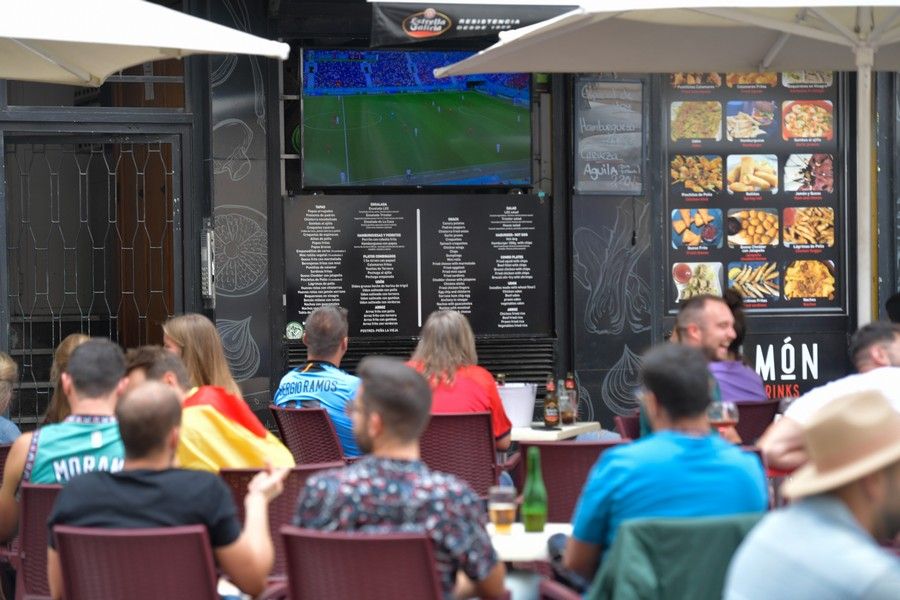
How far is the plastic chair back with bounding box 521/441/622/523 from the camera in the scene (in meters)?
5.39

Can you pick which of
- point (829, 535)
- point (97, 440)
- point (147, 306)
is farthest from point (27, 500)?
point (147, 306)

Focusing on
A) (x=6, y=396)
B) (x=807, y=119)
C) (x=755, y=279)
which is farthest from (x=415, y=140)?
(x=6, y=396)

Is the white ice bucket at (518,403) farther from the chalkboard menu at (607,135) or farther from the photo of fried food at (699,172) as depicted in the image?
the photo of fried food at (699,172)

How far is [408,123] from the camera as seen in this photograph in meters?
10.2

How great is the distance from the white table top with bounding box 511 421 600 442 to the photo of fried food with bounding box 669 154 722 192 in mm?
3052

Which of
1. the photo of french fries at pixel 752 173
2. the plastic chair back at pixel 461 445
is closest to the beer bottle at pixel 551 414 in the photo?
the plastic chair back at pixel 461 445

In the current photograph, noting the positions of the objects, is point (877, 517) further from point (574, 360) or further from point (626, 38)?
point (574, 360)

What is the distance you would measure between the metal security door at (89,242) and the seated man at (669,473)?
630 centimetres

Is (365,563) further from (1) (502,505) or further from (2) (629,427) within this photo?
(2) (629,427)

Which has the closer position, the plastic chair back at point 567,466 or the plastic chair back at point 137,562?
the plastic chair back at point 137,562

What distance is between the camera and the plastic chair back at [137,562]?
12.4ft

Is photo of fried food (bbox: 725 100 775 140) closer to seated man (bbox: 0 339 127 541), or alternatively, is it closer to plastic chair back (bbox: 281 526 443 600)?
seated man (bbox: 0 339 127 541)

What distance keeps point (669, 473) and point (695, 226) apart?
6.74 meters

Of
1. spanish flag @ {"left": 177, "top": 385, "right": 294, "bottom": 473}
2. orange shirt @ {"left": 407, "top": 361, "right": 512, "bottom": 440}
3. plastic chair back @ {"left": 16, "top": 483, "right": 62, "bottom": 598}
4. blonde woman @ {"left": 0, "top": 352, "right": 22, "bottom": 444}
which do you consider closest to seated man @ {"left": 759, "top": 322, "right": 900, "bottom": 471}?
orange shirt @ {"left": 407, "top": 361, "right": 512, "bottom": 440}
